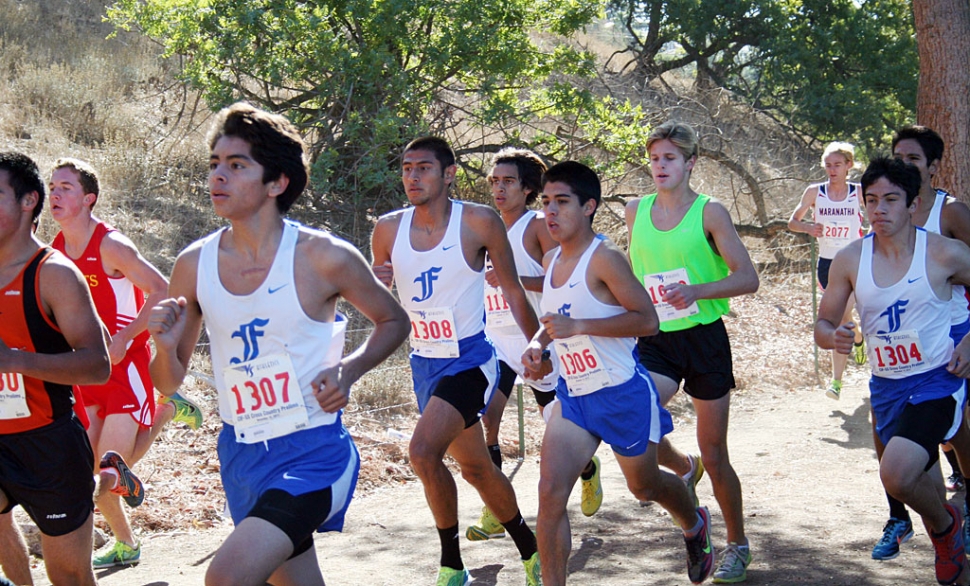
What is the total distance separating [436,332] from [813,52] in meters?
16.8

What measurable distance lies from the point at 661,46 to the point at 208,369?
1505 centimetres

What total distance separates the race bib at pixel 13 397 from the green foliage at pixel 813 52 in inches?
709

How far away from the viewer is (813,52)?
20203 mm

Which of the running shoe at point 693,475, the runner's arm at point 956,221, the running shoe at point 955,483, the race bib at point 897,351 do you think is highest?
the runner's arm at point 956,221

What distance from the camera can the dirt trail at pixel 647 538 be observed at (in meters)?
5.66

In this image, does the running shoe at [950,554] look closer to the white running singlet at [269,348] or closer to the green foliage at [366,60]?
the white running singlet at [269,348]

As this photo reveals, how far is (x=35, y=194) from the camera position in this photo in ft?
13.6

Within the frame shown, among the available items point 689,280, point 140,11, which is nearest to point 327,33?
point 140,11

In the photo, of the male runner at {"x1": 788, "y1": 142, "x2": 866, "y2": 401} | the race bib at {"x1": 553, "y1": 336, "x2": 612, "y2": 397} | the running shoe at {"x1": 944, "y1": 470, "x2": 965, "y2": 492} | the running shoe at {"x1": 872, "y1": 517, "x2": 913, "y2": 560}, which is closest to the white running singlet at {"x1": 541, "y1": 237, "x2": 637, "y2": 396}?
the race bib at {"x1": 553, "y1": 336, "x2": 612, "y2": 397}

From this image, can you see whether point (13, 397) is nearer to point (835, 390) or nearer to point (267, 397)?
point (267, 397)

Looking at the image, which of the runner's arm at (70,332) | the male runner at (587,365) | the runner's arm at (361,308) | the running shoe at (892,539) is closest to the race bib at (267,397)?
the runner's arm at (361,308)

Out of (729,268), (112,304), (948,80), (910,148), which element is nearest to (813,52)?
(948,80)

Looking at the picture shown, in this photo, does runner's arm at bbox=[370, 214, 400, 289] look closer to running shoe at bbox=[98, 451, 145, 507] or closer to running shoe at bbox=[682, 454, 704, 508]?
running shoe at bbox=[98, 451, 145, 507]

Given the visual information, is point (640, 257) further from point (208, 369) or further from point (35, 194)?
point (208, 369)
